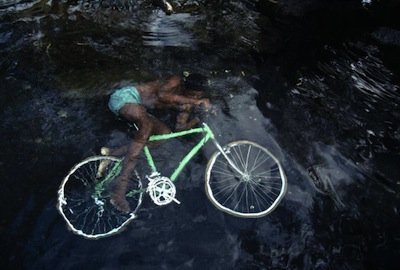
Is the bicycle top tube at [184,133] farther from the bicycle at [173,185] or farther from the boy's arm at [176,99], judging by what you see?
the boy's arm at [176,99]

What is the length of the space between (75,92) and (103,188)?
3209 millimetres

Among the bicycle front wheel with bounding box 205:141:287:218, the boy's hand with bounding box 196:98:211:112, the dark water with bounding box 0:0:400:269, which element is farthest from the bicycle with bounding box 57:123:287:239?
the boy's hand with bounding box 196:98:211:112

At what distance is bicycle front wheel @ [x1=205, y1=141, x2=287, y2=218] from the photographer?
6.52m

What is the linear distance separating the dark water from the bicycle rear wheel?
9.4 inches

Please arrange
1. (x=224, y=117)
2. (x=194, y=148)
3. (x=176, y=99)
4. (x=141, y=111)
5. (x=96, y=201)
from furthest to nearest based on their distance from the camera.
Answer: (x=224, y=117)
(x=176, y=99)
(x=141, y=111)
(x=96, y=201)
(x=194, y=148)

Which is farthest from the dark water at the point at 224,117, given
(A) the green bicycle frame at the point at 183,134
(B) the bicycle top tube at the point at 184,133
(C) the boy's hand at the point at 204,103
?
(B) the bicycle top tube at the point at 184,133

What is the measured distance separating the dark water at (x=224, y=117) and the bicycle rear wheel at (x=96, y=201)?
239 millimetres

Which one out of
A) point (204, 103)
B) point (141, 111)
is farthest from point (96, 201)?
point (204, 103)

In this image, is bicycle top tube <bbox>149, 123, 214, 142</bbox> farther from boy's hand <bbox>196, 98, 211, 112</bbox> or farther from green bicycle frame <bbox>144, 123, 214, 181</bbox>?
boy's hand <bbox>196, 98, 211, 112</bbox>

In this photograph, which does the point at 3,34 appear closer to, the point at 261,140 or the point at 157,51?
the point at 157,51

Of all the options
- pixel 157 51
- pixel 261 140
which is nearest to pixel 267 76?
pixel 261 140

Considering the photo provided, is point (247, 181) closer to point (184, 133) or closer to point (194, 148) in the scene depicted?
point (194, 148)

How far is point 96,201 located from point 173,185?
5.02 feet

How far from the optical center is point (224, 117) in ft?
26.4
